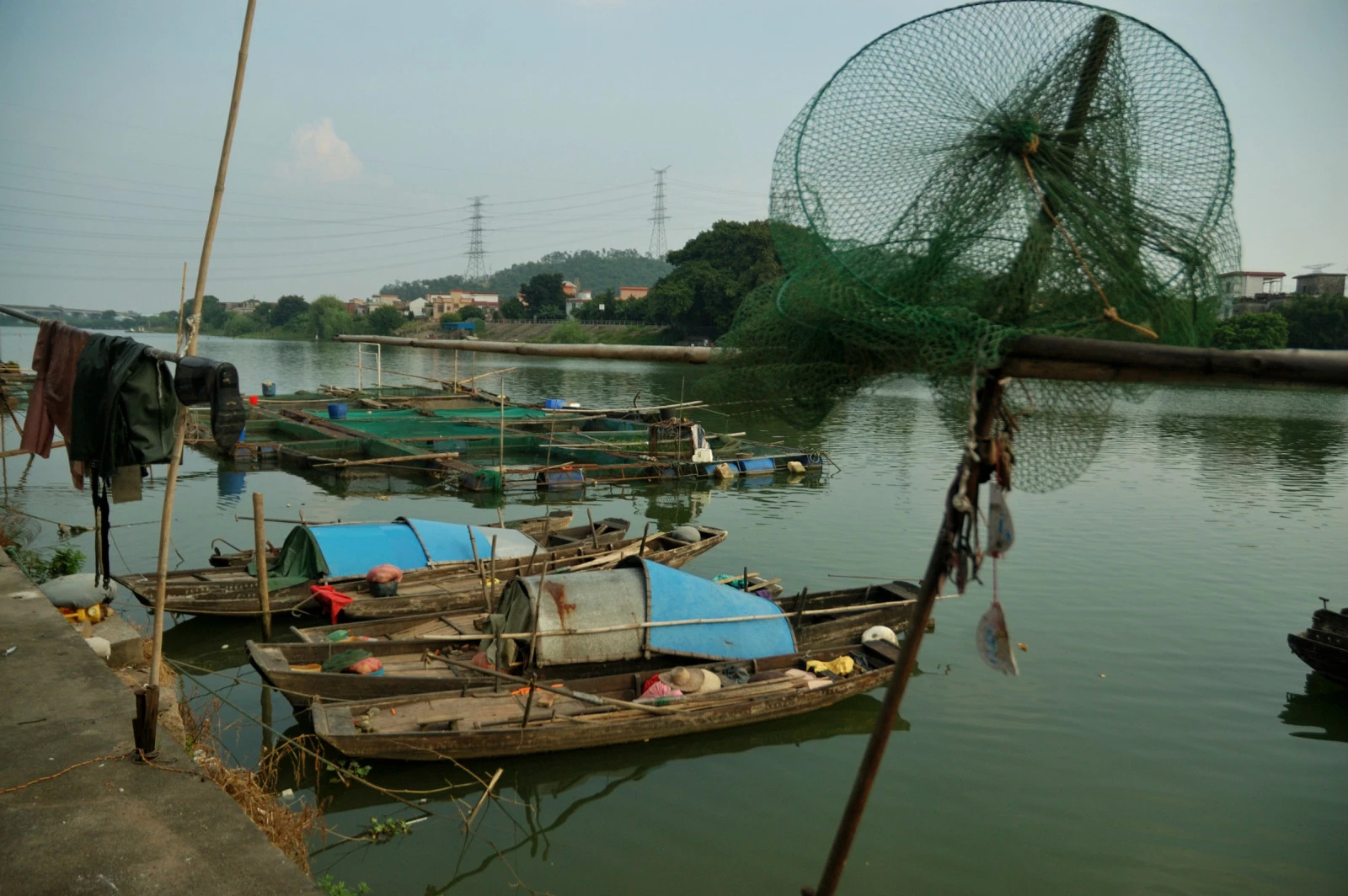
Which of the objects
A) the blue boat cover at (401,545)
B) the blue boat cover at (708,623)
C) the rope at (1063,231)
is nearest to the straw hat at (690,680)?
the blue boat cover at (708,623)

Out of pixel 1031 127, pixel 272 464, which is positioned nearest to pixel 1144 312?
pixel 1031 127

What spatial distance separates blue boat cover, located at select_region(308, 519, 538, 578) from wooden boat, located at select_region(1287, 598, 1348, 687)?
8653 mm

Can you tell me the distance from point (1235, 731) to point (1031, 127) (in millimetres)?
9143

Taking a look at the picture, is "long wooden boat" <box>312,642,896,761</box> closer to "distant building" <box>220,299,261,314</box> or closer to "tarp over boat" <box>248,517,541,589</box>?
"tarp over boat" <box>248,517,541,589</box>

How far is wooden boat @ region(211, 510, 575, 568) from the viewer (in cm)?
1203

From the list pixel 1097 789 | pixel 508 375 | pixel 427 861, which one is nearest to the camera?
pixel 427 861

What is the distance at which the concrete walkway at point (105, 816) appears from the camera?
371cm

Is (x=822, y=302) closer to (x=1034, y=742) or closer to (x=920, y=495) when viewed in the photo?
(x=1034, y=742)

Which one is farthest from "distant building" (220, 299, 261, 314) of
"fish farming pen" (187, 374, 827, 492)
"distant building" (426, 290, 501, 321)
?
"fish farming pen" (187, 374, 827, 492)

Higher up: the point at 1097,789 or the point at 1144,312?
the point at 1144,312

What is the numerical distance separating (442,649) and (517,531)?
3793 millimetres

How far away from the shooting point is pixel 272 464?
74.7ft

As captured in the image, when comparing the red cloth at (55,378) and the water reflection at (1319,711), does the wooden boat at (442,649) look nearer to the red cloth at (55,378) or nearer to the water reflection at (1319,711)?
the red cloth at (55,378)

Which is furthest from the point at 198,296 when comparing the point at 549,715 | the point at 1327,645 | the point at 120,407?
the point at 1327,645
